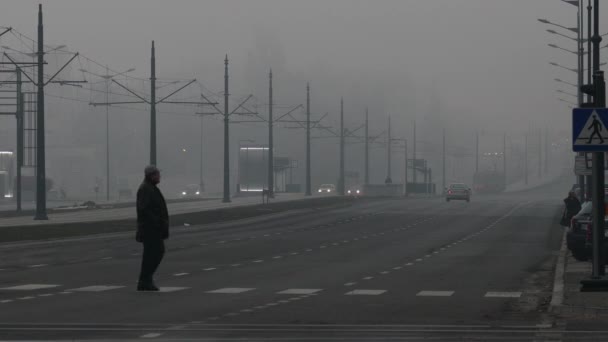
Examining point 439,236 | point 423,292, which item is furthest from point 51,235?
point 423,292

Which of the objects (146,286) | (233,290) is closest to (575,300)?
(233,290)

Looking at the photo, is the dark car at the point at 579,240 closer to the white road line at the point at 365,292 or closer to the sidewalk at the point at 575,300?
the sidewalk at the point at 575,300

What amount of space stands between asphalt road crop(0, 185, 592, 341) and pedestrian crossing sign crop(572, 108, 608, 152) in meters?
2.40

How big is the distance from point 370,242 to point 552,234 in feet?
32.6

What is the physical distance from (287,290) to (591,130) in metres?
5.30

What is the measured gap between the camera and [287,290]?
20312 millimetres

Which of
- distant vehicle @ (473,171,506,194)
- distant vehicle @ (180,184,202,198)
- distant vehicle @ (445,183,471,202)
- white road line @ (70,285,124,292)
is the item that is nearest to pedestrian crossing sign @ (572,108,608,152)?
white road line @ (70,285,124,292)

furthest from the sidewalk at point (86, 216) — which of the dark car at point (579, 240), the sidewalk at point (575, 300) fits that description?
the sidewalk at point (575, 300)

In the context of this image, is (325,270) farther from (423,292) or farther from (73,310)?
(73,310)

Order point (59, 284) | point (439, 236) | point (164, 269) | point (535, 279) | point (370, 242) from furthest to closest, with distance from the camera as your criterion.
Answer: point (439, 236)
point (370, 242)
point (164, 269)
point (535, 279)
point (59, 284)

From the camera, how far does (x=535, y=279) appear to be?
24.0 meters

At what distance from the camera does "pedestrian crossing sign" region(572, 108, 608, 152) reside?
767 inches

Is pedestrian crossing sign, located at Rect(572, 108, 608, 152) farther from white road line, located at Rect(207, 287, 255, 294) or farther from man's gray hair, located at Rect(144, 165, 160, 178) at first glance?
man's gray hair, located at Rect(144, 165, 160, 178)

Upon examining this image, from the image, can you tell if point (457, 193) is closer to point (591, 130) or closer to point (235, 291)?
point (591, 130)
